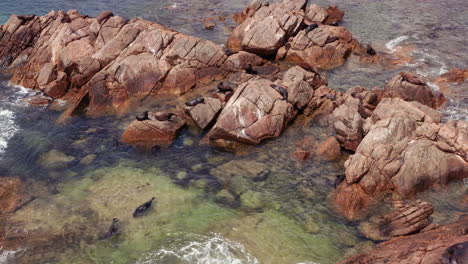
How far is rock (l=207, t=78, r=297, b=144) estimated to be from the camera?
89.0 feet

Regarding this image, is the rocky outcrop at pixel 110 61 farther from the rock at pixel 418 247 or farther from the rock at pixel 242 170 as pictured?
the rock at pixel 418 247

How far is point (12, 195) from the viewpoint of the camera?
2314 cm

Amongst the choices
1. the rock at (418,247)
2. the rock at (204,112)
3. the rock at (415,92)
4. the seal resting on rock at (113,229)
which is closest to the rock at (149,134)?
the rock at (204,112)

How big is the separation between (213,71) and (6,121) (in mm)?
18728

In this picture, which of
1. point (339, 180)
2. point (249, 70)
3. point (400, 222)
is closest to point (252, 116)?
point (339, 180)

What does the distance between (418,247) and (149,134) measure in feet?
64.5

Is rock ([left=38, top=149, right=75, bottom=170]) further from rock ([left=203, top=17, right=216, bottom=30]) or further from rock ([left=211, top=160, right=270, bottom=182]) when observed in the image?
rock ([left=203, top=17, right=216, bottom=30])

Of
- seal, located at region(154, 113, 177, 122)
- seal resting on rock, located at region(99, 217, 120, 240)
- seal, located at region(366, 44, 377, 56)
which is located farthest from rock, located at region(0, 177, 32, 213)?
seal, located at region(366, 44, 377, 56)

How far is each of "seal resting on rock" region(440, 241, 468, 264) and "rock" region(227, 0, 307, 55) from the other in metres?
28.5

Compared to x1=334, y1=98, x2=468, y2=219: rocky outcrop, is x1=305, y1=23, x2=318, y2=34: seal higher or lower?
higher

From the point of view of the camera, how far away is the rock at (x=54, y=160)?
25.7 m

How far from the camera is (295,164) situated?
24969 mm

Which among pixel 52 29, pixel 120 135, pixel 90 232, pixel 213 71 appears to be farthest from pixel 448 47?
pixel 52 29

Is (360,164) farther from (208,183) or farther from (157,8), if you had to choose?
(157,8)
